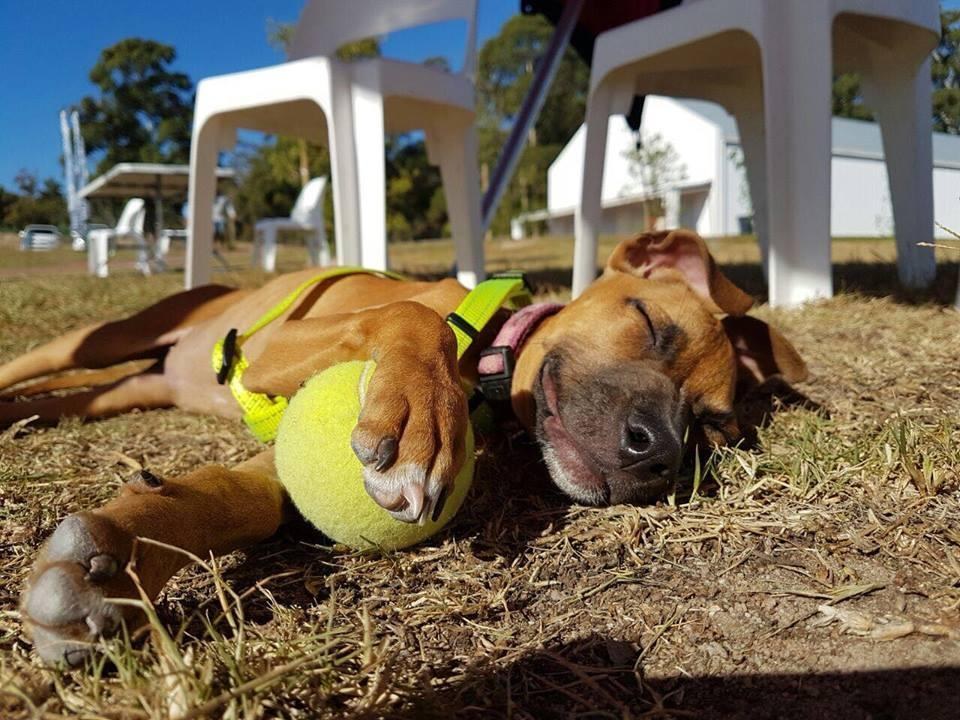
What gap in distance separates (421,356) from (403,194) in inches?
1101

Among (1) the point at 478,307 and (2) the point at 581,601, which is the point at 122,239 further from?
(2) the point at 581,601

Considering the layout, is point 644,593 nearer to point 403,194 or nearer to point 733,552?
point 733,552

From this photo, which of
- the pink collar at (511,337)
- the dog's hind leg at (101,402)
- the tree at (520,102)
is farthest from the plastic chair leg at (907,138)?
the tree at (520,102)

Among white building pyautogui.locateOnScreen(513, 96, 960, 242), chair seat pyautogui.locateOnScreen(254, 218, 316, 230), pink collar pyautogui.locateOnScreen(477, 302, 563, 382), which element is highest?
white building pyautogui.locateOnScreen(513, 96, 960, 242)

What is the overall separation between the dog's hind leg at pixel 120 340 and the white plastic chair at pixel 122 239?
8.14m

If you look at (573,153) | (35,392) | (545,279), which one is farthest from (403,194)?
(35,392)

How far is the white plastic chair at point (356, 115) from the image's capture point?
4562 millimetres

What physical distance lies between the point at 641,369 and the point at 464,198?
144 inches

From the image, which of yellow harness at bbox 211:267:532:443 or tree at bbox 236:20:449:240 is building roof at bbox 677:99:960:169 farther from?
tree at bbox 236:20:449:240

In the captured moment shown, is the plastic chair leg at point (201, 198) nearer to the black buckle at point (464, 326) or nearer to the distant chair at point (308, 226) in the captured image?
the black buckle at point (464, 326)

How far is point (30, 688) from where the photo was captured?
1.02 metres

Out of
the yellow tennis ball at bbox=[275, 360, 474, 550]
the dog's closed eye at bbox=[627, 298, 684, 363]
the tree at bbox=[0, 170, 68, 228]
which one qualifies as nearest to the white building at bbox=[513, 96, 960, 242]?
the dog's closed eye at bbox=[627, 298, 684, 363]

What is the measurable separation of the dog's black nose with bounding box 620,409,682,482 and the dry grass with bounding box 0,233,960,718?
0.10m

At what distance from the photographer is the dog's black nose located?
6.11 ft
